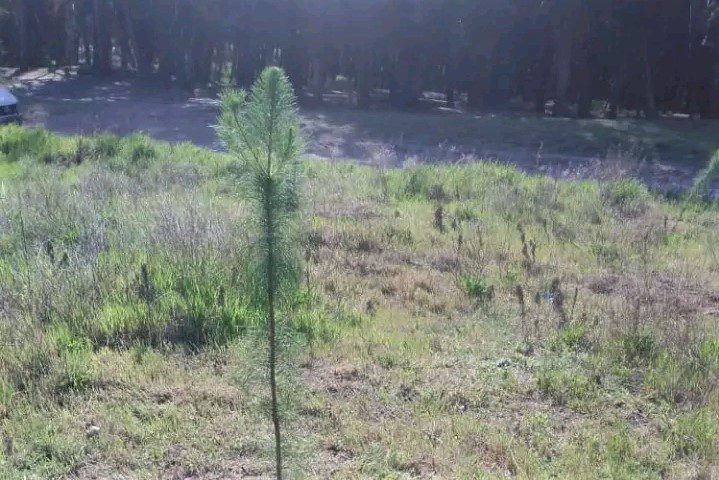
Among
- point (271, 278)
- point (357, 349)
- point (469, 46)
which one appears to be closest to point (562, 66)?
point (469, 46)

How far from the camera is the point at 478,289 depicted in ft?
23.1

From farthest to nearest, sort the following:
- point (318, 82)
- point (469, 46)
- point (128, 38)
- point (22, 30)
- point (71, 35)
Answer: point (71, 35), point (22, 30), point (128, 38), point (318, 82), point (469, 46)

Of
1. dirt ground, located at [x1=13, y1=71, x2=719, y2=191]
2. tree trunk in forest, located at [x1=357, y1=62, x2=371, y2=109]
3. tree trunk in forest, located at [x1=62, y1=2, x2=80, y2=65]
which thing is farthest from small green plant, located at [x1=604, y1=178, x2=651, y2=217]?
tree trunk in forest, located at [x1=62, y1=2, x2=80, y2=65]

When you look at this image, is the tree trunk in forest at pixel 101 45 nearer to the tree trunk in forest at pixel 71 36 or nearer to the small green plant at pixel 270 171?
the tree trunk in forest at pixel 71 36

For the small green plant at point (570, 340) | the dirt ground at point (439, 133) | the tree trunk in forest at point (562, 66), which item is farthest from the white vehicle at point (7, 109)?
the tree trunk in forest at point (562, 66)

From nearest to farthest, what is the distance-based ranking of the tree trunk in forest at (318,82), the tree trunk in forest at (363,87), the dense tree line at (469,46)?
the dense tree line at (469,46)
the tree trunk in forest at (363,87)
the tree trunk in forest at (318,82)

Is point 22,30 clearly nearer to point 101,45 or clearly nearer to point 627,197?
point 101,45

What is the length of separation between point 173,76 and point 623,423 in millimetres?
42794

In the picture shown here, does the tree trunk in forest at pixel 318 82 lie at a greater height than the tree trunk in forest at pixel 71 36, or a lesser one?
lesser

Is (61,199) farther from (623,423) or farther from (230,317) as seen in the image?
(623,423)

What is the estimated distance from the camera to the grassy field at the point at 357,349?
4277mm

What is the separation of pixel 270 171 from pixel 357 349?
3.08 m

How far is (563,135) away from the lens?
2717cm

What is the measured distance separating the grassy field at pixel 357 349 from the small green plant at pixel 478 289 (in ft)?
0.07
